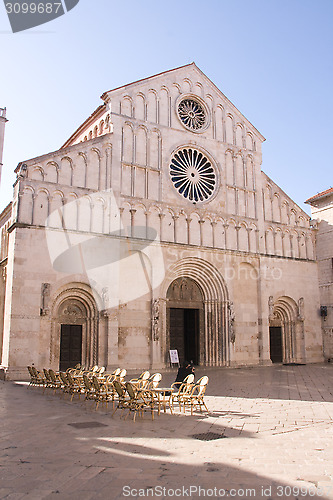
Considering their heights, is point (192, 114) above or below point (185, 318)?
above

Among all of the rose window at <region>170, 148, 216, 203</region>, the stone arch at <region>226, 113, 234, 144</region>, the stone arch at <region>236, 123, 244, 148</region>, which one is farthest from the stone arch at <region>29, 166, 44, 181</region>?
the stone arch at <region>236, 123, 244, 148</region>

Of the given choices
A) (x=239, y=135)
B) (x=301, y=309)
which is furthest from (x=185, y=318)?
(x=239, y=135)

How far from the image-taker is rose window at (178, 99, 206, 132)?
85.3 ft

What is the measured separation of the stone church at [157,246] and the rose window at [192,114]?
8cm

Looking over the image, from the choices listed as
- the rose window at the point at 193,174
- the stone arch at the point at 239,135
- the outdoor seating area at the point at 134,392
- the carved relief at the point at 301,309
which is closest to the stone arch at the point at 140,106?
the rose window at the point at 193,174

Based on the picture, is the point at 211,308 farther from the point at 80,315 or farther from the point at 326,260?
the point at 326,260

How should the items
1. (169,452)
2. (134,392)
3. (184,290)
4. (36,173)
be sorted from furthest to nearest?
(184,290) < (36,173) < (134,392) < (169,452)

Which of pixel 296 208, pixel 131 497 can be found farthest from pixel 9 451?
pixel 296 208

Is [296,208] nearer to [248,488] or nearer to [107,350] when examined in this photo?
[107,350]

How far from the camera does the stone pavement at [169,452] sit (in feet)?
17.5

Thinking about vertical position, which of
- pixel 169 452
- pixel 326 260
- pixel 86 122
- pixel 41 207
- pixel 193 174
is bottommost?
pixel 169 452

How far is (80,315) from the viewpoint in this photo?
2109 cm

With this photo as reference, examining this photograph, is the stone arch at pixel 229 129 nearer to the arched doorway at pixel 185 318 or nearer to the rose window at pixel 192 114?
the rose window at pixel 192 114

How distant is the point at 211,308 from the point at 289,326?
5838 millimetres
